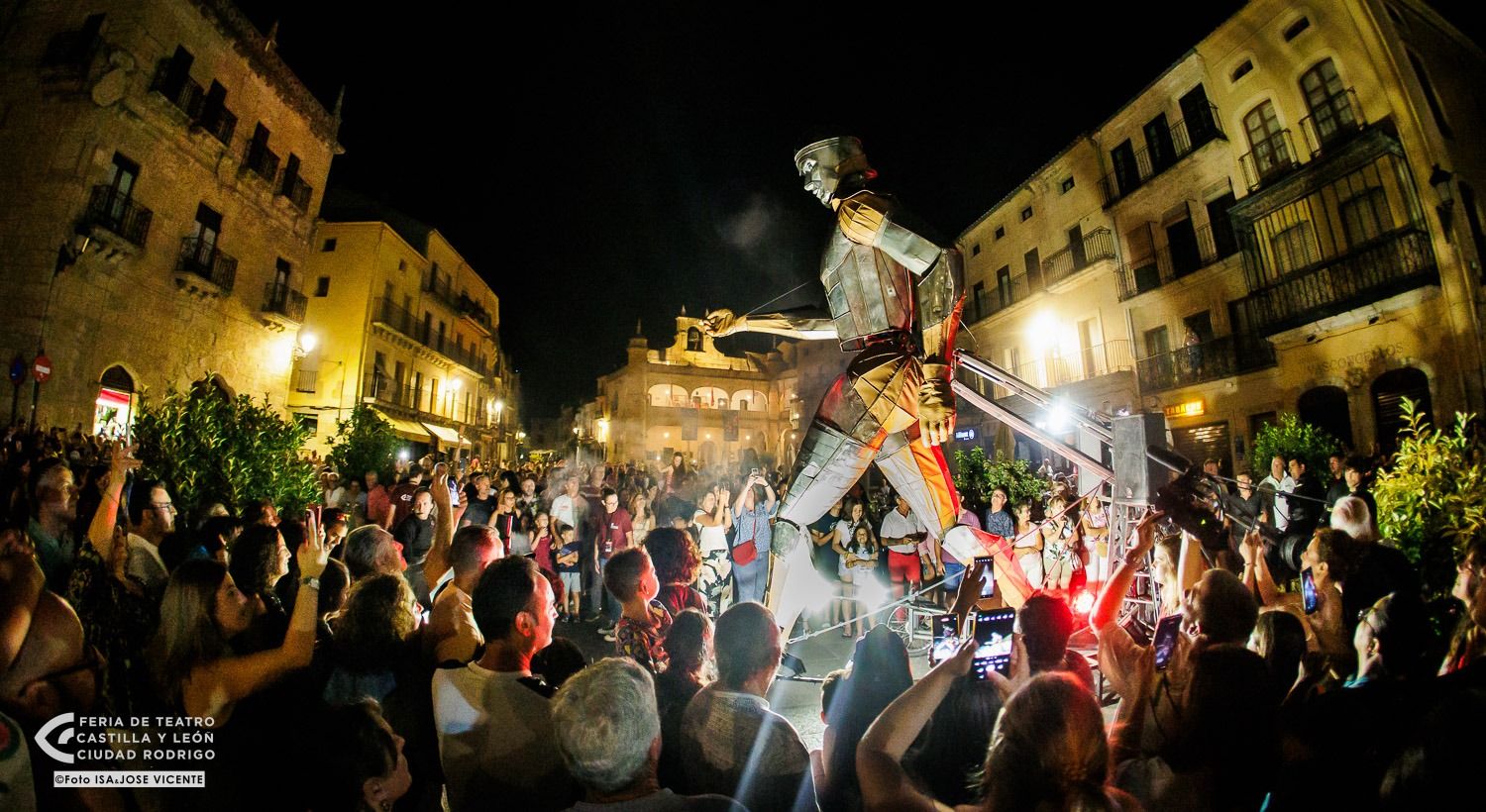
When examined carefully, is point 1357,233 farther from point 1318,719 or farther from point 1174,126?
point 1318,719

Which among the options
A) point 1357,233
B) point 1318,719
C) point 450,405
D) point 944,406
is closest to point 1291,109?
point 1357,233

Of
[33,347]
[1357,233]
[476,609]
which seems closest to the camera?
[476,609]

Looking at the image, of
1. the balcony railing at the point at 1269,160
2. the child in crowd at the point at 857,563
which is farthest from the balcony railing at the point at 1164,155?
→ the child in crowd at the point at 857,563

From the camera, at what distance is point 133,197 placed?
45.6ft

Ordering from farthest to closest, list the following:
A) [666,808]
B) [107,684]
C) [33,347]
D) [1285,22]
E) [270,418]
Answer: [1285,22] < [33,347] < [270,418] < [107,684] < [666,808]

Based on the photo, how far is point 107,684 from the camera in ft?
9.05

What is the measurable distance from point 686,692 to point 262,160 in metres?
22.2

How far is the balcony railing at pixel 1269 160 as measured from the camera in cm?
1431

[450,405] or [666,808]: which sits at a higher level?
[450,405]

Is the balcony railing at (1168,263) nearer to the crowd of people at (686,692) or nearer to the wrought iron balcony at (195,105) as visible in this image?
the crowd of people at (686,692)

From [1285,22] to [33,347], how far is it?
92.2 feet

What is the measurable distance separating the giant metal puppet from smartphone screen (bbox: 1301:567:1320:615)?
1446 millimetres

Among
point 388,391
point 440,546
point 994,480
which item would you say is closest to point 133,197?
point 388,391

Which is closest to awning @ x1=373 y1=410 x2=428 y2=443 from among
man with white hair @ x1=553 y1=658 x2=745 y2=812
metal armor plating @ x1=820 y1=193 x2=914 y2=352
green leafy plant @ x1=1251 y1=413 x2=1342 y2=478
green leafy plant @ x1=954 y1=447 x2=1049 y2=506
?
green leafy plant @ x1=954 y1=447 x2=1049 y2=506
